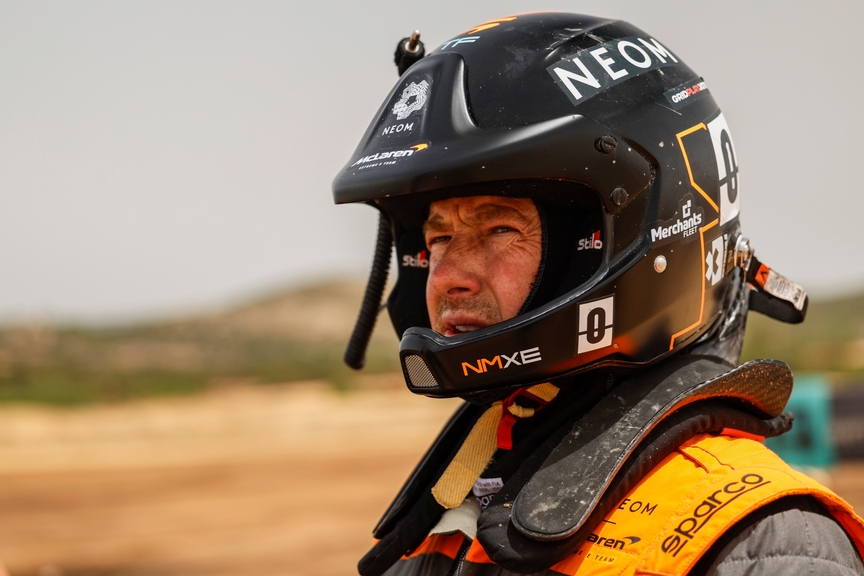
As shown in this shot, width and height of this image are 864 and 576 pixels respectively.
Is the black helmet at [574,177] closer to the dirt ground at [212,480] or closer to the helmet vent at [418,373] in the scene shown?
the helmet vent at [418,373]

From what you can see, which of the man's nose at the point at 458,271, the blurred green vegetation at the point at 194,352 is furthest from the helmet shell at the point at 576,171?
the blurred green vegetation at the point at 194,352

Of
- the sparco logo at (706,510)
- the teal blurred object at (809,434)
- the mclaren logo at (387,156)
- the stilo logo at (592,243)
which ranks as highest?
the mclaren logo at (387,156)

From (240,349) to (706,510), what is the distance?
3814cm

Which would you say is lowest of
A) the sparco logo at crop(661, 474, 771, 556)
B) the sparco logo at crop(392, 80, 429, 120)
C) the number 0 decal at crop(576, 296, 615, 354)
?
the sparco logo at crop(661, 474, 771, 556)

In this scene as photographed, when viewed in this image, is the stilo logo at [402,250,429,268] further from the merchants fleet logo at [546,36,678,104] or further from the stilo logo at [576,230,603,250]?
the merchants fleet logo at [546,36,678,104]

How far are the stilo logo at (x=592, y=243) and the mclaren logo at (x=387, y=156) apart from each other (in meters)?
0.39

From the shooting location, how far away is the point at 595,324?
1858 mm

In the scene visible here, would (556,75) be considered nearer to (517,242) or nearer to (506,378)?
(517,242)

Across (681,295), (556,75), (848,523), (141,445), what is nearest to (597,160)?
(556,75)

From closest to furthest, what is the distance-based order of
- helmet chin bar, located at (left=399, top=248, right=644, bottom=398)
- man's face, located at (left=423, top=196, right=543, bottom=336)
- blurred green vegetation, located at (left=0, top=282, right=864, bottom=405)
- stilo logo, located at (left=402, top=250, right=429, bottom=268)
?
1. helmet chin bar, located at (left=399, top=248, right=644, bottom=398)
2. man's face, located at (left=423, top=196, right=543, bottom=336)
3. stilo logo, located at (left=402, top=250, right=429, bottom=268)
4. blurred green vegetation, located at (left=0, top=282, right=864, bottom=405)

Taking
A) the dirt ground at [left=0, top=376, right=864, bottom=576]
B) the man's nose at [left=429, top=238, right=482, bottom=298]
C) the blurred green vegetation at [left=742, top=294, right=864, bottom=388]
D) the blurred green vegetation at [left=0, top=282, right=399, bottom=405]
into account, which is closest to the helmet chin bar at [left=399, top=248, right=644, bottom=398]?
the man's nose at [left=429, top=238, right=482, bottom=298]

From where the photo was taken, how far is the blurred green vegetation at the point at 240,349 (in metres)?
22.6

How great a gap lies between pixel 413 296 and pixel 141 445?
51.6ft

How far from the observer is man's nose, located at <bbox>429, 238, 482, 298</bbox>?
1.95 m
